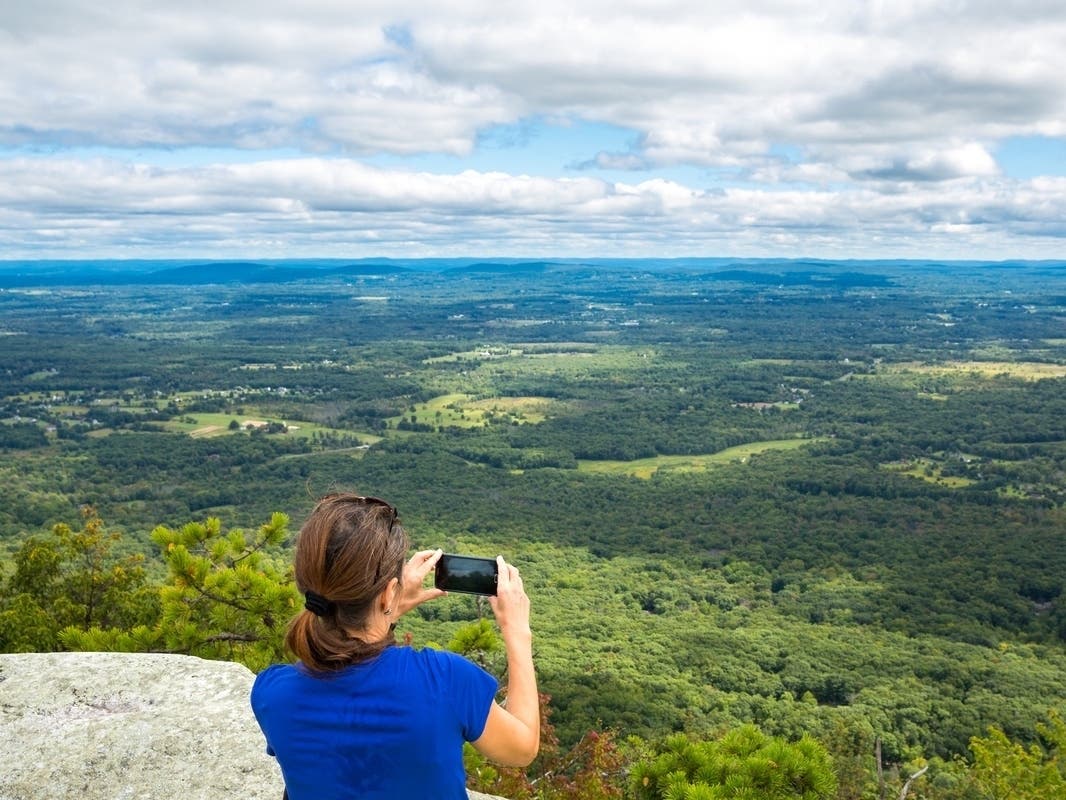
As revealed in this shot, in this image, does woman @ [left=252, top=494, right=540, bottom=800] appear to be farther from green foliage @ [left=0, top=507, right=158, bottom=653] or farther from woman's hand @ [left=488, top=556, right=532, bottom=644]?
green foliage @ [left=0, top=507, right=158, bottom=653]

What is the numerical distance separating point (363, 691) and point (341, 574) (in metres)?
0.50

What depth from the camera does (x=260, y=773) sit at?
7.02 meters

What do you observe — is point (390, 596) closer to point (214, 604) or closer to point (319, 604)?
point (319, 604)

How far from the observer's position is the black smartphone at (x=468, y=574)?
4105 millimetres

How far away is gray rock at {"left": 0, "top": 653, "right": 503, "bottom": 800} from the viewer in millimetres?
6898

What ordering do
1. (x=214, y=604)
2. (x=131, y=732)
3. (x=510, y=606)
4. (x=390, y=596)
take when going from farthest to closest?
(x=214, y=604), (x=131, y=732), (x=510, y=606), (x=390, y=596)

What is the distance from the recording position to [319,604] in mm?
3572

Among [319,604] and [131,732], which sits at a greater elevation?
[319,604]

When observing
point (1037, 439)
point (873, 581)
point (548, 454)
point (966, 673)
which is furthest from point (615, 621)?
point (1037, 439)

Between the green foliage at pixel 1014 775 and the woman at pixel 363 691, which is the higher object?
the woman at pixel 363 691

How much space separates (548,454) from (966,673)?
92457 millimetres

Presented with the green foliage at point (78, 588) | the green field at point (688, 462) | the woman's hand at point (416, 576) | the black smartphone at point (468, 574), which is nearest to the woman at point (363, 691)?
the woman's hand at point (416, 576)

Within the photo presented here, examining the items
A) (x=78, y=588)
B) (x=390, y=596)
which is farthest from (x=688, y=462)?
(x=390, y=596)

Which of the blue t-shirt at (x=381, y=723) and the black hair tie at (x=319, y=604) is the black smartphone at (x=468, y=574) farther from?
the black hair tie at (x=319, y=604)
